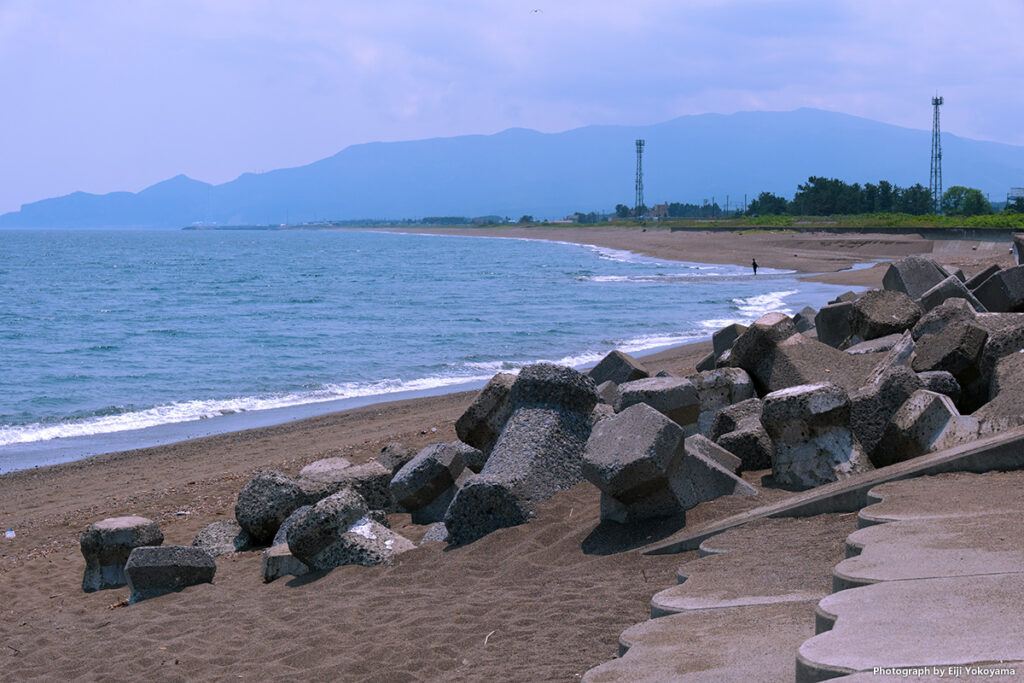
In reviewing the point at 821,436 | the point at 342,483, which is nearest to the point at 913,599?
the point at 821,436

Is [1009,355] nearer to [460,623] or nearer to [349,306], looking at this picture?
[460,623]

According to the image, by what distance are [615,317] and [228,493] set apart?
21824 millimetres

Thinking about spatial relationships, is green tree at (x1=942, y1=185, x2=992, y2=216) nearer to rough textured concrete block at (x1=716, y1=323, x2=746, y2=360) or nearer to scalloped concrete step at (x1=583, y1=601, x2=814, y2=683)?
rough textured concrete block at (x1=716, y1=323, x2=746, y2=360)

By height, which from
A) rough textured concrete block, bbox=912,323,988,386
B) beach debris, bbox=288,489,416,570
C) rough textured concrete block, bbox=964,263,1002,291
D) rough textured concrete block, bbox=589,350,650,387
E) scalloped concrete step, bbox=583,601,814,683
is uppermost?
rough textured concrete block, bbox=964,263,1002,291

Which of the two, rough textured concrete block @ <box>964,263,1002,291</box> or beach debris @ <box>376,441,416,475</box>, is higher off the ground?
rough textured concrete block @ <box>964,263,1002,291</box>

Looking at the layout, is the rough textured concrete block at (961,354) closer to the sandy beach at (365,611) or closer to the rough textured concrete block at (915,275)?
the sandy beach at (365,611)

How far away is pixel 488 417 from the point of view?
8508 mm

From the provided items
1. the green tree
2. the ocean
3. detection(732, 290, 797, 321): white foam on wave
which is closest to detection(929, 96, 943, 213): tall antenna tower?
the green tree


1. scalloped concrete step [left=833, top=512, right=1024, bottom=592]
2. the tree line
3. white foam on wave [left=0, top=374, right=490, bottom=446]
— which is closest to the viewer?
scalloped concrete step [left=833, top=512, right=1024, bottom=592]

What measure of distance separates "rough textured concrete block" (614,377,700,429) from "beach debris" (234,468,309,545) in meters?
2.63

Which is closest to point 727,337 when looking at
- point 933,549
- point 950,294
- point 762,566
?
point 950,294

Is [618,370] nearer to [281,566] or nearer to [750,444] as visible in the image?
[750,444]

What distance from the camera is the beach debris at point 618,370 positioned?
1021cm

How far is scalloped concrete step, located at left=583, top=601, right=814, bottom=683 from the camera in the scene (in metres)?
3.17
